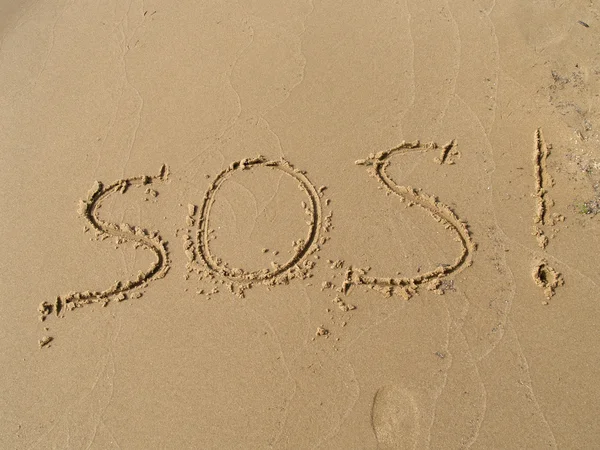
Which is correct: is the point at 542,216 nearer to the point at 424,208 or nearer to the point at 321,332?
the point at 424,208

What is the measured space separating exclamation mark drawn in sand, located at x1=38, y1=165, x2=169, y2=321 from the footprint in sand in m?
1.40

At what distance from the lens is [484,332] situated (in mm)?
2420

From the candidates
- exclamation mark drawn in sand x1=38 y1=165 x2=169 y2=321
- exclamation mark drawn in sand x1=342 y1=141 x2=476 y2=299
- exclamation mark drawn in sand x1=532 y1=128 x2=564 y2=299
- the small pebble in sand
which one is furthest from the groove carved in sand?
exclamation mark drawn in sand x1=38 y1=165 x2=169 y2=321

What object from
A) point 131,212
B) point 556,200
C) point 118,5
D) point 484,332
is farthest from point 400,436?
point 118,5

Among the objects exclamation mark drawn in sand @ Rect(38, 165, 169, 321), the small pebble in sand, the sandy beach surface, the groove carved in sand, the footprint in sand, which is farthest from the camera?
exclamation mark drawn in sand @ Rect(38, 165, 169, 321)

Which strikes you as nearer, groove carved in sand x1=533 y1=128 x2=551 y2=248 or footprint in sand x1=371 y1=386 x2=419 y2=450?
footprint in sand x1=371 y1=386 x2=419 y2=450

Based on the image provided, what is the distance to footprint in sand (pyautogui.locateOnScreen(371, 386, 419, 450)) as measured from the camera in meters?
2.25

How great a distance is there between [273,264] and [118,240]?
0.99 meters

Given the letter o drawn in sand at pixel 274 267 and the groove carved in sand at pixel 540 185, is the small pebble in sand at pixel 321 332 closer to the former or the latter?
the letter o drawn in sand at pixel 274 267

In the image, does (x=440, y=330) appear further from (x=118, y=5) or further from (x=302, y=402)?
(x=118, y=5)

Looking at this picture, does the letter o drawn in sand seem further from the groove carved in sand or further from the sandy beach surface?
the groove carved in sand

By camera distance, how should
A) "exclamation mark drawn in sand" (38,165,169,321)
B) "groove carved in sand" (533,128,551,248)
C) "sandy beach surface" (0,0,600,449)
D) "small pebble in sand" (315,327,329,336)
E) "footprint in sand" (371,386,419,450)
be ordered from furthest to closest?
"exclamation mark drawn in sand" (38,165,169,321) < "groove carved in sand" (533,128,551,248) < "small pebble in sand" (315,327,329,336) < "sandy beach surface" (0,0,600,449) < "footprint in sand" (371,386,419,450)

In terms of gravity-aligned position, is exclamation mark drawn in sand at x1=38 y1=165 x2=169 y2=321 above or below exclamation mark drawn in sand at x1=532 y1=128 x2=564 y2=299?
above

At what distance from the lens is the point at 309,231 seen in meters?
2.76
